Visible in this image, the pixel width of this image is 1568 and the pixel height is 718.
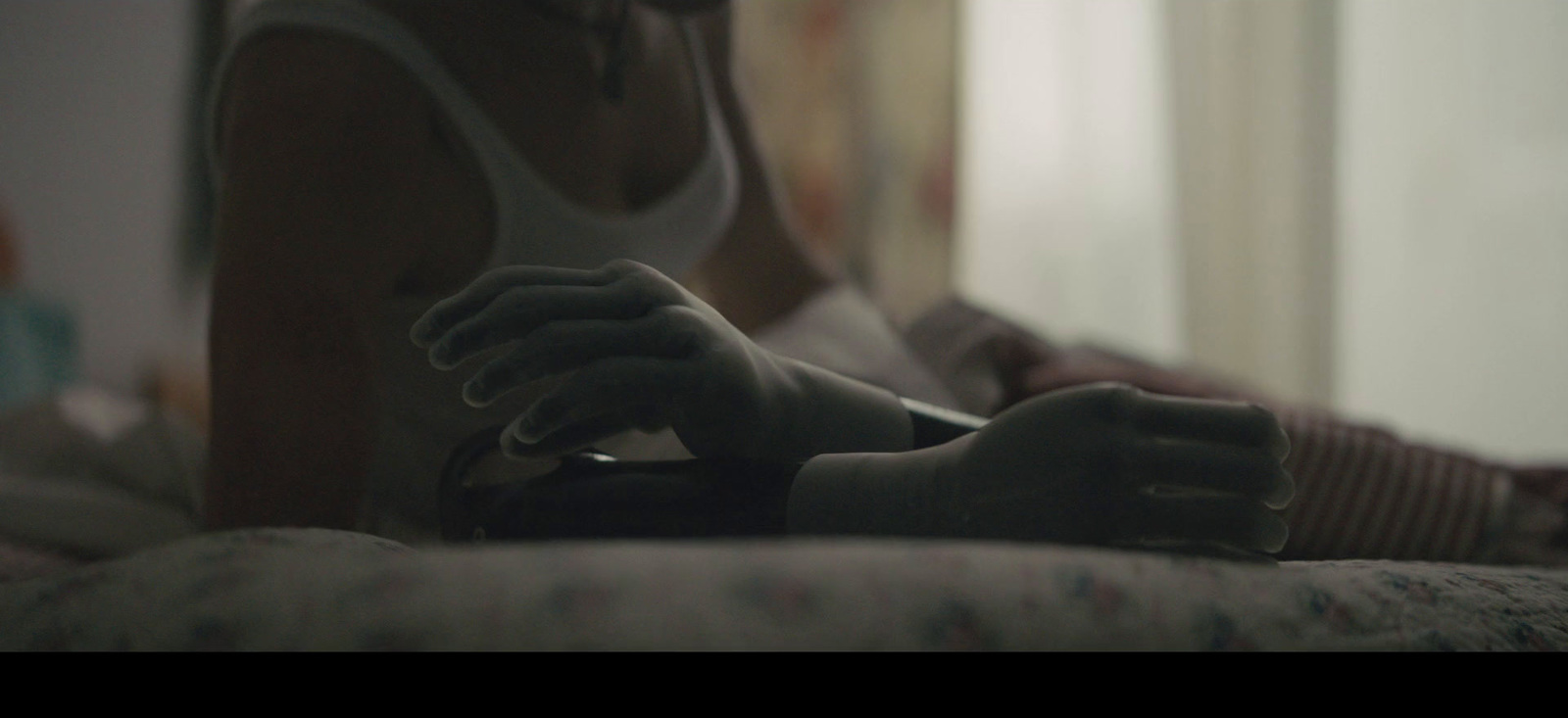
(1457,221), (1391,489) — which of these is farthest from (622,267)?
(1457,221)

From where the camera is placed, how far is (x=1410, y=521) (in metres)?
0.53

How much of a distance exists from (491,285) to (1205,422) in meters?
0.20

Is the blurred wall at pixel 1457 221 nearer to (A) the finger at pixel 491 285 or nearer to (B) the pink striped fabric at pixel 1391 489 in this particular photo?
(B) the pink striped fabric at pixel 1391 489

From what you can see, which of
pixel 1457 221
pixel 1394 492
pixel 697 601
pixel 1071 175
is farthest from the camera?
pixel 1071 175

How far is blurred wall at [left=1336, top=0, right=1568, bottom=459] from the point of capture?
161cm

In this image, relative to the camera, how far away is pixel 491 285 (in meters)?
0.26

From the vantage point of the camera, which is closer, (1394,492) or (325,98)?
(325,98)

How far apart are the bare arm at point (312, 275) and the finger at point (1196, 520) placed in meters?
0.24

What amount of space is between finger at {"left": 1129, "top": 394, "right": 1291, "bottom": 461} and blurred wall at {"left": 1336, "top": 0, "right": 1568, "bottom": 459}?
5.72 ft

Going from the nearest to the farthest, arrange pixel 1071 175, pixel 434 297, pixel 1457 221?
pixel 434 297 < pixel 1457 221 < pixel 1071 175

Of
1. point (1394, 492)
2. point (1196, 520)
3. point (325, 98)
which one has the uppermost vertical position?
point (325, 98)

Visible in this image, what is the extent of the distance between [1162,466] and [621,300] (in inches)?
6.1

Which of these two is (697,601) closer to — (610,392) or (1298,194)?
(610,392)

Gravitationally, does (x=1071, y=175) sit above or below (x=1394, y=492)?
above
